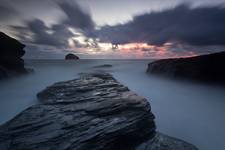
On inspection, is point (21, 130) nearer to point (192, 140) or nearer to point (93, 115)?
point (93, 115)

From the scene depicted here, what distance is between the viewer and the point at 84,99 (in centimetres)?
772

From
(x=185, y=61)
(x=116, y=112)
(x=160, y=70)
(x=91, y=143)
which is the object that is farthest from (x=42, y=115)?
(x=160, y=70)

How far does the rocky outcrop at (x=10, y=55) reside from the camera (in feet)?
68.7

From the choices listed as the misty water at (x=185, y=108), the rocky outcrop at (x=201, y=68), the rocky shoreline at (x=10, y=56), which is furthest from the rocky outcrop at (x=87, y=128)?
the rocky shoreline at (x=10, y=56)

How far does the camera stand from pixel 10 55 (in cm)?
2258

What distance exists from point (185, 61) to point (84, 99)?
15.4m

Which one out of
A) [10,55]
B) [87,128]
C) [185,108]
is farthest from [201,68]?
[10,55]

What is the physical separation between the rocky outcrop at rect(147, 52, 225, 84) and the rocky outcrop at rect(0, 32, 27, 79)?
24.3 metres

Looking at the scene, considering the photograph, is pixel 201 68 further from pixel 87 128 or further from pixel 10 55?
pixel 10 55

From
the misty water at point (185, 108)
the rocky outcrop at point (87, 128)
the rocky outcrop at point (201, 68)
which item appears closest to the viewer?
the rocky outcrop at point (87, 128)

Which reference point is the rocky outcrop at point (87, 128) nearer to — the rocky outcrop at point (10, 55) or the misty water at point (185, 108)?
the misty water at point (185, 108)

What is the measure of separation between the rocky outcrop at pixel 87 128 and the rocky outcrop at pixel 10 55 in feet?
59.8

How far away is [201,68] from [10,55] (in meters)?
28.2

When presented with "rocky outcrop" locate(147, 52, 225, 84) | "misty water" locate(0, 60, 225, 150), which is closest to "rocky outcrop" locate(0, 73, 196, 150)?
"misty water" locate(0, 60, 225, 150)
